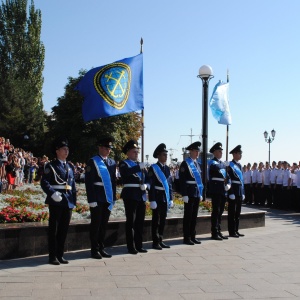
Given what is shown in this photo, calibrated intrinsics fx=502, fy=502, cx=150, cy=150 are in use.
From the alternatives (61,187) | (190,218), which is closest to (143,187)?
(61,187)

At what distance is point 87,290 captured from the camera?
19.6 feet

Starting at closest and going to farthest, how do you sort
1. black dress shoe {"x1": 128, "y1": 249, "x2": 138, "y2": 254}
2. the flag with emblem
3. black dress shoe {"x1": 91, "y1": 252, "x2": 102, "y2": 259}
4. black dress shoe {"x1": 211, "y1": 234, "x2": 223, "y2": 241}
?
black dress shoe {"x1": 91, "y1": 252, "x2": 102, "y2": 259}
black dress shoe {"x1": 128, "y1": 249, "x2": 138, "y2": 254}
the flag with emblem
black dress shoe {"x1": 211, "y1": 234, "x2": 223, "y2": 241}

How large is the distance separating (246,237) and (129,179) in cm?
359

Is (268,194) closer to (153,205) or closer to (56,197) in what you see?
(153,205)

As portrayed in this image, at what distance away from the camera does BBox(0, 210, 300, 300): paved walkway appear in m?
5.88

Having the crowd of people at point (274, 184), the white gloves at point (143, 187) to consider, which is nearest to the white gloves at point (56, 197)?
the white gloves at point (143, 187)

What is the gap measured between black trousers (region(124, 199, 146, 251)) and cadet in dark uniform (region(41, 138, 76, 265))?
1.20 m

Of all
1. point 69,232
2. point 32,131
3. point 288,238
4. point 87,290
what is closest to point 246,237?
point 288,238

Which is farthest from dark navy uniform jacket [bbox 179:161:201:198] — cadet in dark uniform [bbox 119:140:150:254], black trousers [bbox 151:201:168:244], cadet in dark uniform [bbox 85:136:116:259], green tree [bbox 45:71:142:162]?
green tree [bbox 45:71:142:162]

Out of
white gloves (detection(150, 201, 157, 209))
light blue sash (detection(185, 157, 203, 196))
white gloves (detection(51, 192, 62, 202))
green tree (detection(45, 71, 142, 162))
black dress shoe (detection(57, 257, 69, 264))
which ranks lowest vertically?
black dress shoe (detection(57, 257, 69, 264))

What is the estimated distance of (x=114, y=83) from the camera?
932 cm

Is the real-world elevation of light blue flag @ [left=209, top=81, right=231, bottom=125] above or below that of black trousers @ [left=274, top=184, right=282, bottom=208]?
above

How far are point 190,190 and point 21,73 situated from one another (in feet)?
145

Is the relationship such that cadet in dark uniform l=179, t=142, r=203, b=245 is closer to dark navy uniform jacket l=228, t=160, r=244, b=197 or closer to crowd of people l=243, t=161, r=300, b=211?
dark navy uniform jacket l=228, t=160, r=244, b=197
